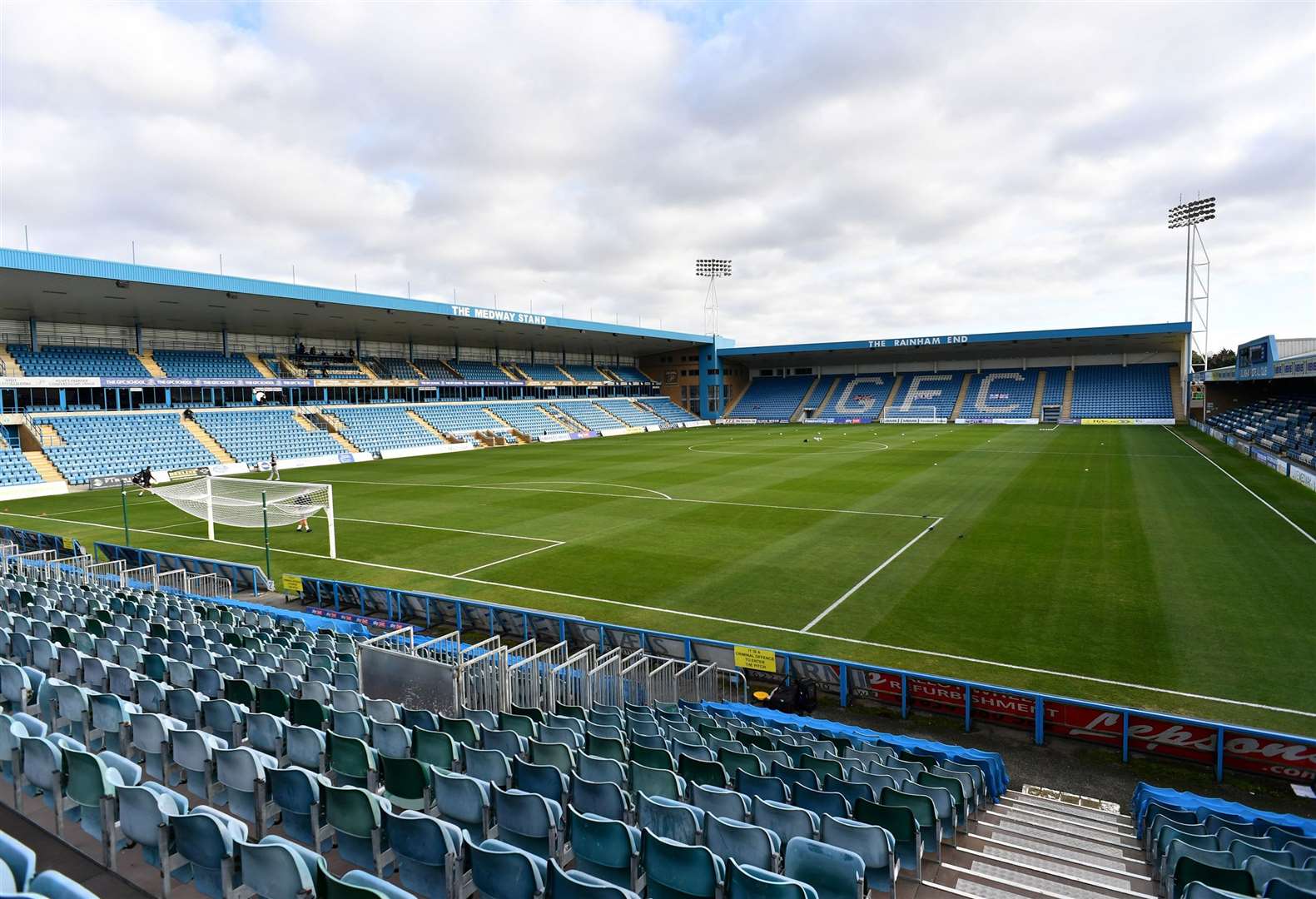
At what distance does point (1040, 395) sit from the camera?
259 ft

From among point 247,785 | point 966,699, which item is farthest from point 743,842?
point 966,699

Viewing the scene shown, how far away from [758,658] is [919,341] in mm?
70465

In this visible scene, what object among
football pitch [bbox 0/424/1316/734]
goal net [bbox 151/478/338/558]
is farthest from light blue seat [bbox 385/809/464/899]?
goal net [bbox 151/478/338/558]

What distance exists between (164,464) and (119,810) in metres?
43.4

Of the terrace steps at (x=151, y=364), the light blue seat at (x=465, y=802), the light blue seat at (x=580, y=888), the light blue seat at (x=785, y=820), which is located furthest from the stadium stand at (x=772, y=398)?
the light blue seat at (x=580, y=888)

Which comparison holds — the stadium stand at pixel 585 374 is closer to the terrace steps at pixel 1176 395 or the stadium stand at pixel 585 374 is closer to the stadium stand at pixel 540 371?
the stadium stand at pixel 540 371

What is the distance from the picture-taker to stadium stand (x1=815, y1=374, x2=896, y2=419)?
280ft

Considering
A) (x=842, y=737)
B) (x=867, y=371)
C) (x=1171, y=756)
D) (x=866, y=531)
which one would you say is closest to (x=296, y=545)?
(x=866, y=531)

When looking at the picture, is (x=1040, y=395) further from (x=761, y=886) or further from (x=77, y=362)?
(x=761, y=886)

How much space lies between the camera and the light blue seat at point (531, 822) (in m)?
5.16

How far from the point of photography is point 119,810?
5090mm

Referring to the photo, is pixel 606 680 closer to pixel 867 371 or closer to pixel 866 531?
pixel 866 531

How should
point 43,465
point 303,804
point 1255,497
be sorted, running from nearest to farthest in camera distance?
1. point 303,804
2. point 1255,497
3. point 43,465

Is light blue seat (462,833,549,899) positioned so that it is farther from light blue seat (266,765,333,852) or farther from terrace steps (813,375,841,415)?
terrace steps (813,375,841,415)
